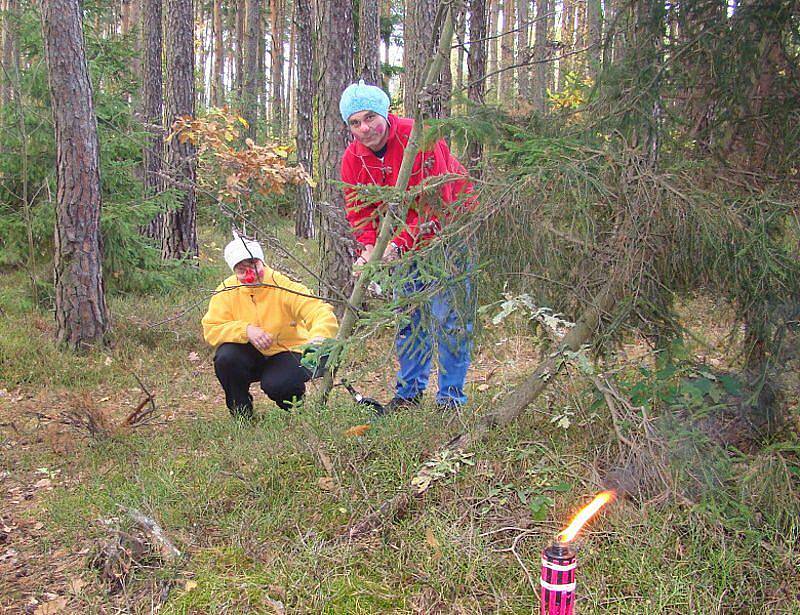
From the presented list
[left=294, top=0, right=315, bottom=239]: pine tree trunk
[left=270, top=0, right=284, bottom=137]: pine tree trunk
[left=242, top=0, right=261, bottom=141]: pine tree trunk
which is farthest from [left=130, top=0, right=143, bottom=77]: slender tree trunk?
[left=270, top=0, right=284, bottom=137]: pine tree trunk

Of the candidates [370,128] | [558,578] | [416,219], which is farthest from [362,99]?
[558,578]

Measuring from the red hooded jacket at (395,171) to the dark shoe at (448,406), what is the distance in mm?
949

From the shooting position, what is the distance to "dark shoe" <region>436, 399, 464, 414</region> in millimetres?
4042

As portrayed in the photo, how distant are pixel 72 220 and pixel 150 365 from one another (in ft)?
5.11

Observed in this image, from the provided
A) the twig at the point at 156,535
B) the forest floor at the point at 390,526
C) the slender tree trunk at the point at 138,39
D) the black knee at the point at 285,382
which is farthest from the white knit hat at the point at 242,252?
the slender tree trunk at the point at 138,39

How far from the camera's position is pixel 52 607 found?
2938 millimetres

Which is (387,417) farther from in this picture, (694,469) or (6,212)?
(6,212)

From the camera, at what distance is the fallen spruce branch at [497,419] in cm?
321

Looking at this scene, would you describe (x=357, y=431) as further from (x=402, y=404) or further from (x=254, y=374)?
(x=254, y=374)

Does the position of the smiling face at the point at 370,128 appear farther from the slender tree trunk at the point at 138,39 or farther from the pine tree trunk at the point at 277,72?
the pine tree trunk at the point at 277,72

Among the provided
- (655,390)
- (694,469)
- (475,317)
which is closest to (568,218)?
(475,317)

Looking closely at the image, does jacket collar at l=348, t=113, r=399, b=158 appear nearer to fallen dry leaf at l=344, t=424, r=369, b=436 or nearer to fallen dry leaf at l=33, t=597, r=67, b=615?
fallen dry leaf at l=344, t=424, r=369, b=436

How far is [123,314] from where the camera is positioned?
7637 mm

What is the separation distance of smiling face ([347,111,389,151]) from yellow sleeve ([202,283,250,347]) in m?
1.39
